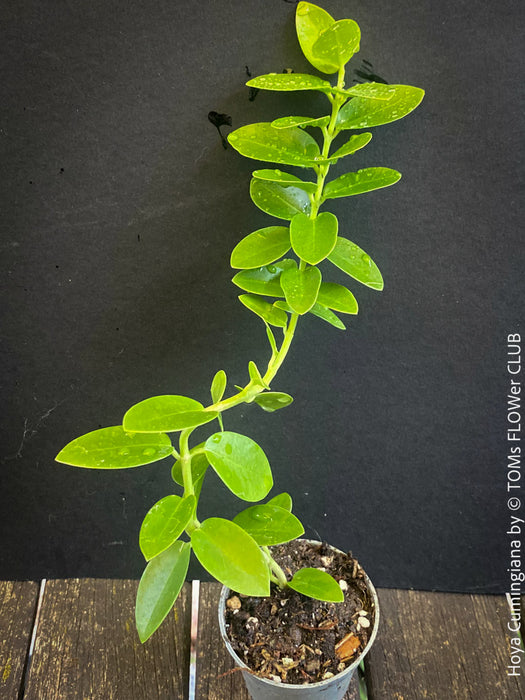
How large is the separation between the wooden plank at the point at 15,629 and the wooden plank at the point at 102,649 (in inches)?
0.8

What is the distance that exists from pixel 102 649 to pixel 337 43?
100 cm

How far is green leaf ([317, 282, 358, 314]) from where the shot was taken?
2.47ft

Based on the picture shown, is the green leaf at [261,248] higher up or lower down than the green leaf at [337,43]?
lower down

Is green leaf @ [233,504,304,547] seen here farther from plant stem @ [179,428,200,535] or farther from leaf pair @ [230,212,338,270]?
leaf pair @ [230,212,338,270]

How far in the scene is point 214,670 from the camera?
99cm

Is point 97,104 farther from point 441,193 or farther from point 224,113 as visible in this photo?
point 441,193

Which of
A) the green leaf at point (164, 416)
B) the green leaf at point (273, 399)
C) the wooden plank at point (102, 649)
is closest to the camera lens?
the green leaf at point (164, 416)

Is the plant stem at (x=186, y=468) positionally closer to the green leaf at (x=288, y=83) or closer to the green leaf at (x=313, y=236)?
the green leaf at (x=313, y=236)

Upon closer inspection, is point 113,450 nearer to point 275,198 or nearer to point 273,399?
point 273,399

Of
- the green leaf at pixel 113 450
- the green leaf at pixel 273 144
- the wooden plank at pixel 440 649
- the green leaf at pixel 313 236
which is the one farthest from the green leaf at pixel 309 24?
the wooden plank at pixel 440 649

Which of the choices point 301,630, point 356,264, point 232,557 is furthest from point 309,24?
point 301,630

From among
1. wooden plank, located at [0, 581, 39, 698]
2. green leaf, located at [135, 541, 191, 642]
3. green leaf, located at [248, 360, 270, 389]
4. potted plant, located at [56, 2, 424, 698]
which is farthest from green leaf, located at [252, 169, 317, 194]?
wooden plank, located at [0, 581, 39, 698]

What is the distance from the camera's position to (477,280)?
36.1 inches

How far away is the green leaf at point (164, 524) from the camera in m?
0.63
